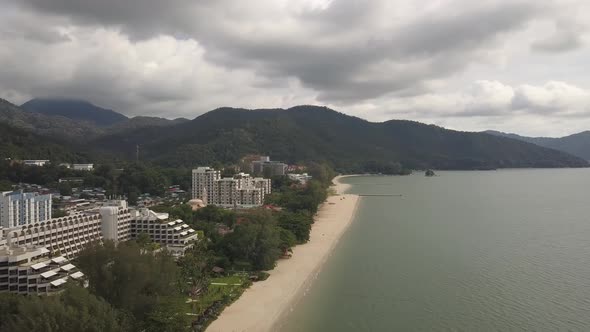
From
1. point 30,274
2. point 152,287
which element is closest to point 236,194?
point 30,274

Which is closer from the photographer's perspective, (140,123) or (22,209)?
(22,209)

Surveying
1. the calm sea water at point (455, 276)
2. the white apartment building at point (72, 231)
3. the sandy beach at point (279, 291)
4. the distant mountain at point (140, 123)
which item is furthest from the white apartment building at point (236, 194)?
the distant mountain at point (140, 123)

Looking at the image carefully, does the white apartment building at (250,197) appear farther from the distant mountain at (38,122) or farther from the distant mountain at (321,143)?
Answer: the distant mountain at (38,122)

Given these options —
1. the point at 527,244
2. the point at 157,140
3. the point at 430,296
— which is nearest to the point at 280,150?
the point at 157,140

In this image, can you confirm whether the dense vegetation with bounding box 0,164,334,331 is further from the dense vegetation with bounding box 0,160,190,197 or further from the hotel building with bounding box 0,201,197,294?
the dense vegetation with bounding box 0,160,190,197

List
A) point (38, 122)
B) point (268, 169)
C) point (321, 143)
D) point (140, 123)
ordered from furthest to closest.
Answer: point (140, 123)
point (321, 143)
point (38, 122)
point (268, 169)

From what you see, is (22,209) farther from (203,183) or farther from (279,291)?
(279,291)
